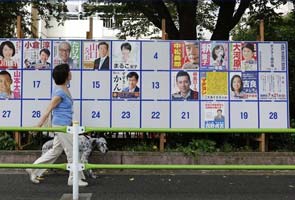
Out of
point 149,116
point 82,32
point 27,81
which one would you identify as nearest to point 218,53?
point 149,116

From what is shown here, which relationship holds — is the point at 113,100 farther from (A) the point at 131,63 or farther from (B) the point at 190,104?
(B) the point at 190,104

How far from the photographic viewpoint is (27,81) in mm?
8930

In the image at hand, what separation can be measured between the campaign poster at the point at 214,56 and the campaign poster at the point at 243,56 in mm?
133

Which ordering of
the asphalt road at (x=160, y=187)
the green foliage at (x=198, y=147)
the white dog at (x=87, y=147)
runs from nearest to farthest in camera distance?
the asphalt road at (x=160, y=187) < the white dog at (x=87, y=147) < the green foliage at (x=198, y=147)

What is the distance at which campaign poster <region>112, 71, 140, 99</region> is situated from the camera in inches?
354

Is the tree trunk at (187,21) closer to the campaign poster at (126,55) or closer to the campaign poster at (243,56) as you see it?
the campaign poster at (243,56)

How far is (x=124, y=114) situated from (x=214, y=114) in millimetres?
1641

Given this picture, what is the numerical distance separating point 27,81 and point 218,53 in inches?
139

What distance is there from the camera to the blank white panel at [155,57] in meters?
9.04

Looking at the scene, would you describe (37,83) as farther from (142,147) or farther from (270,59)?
(270,59)

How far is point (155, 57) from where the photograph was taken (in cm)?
903

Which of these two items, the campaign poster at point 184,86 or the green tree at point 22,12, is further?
the green tree at point 22,12

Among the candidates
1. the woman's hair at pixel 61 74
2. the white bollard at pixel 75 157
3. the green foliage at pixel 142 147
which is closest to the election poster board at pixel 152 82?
the green foliage at pixel 142 147

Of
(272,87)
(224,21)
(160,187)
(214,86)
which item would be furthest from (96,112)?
(224,21)
